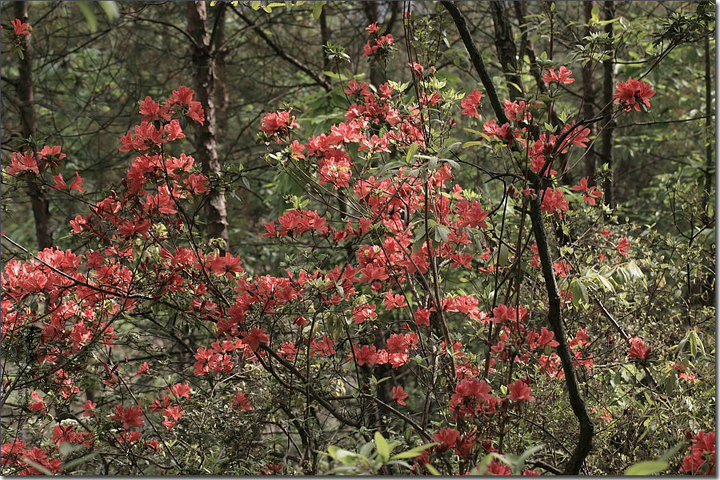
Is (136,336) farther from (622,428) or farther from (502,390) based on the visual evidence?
(622,428)

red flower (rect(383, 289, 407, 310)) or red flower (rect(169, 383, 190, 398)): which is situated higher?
red flower (rect(383, 289, 407, 310))

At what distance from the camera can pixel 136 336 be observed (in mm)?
2137

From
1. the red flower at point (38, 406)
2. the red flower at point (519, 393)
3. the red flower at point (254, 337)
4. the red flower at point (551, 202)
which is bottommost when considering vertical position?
the red flower at point (38, 406)

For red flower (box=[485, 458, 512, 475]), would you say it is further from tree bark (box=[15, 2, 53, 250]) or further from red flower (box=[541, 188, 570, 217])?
tree bark (box=[15, 2, 53, 250])

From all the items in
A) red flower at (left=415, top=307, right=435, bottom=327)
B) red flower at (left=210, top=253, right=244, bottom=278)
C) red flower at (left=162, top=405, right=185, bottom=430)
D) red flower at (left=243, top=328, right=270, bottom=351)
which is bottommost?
red flower at (left=162, top=405, right=185, bottom=430)

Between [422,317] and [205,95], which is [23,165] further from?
[205,95]

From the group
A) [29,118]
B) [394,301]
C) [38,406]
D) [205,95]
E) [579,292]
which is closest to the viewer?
[579,292]

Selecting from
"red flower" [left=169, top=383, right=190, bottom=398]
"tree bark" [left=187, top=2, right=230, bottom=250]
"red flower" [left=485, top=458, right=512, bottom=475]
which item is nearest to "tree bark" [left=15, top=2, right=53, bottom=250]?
"tree bark" [left=187, top=2, right=230, bottom=250]

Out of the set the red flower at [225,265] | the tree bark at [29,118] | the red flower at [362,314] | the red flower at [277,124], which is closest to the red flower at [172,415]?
the red flower at [225,265]

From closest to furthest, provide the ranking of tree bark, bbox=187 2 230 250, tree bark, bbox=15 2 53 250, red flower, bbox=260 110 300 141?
1. red flower, bbox=260 110 300 141
2. tree bark, bbox=187 2 230 250
3. tree bark, bbox=15 2 53 250

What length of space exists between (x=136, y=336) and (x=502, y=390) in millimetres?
1197

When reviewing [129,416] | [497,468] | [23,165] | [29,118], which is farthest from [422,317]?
[29,118]

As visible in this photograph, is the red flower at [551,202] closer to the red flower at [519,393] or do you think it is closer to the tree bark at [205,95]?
the red flower at [519,393]

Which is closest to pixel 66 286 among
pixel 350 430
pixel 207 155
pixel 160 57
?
pixel 350 430
